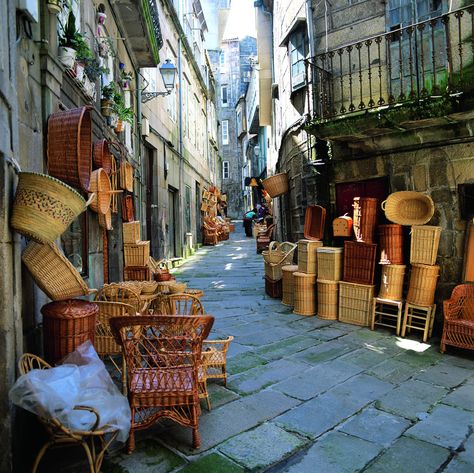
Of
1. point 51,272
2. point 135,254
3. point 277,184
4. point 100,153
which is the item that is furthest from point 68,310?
point 277,184

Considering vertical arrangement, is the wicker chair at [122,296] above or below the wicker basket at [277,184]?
below

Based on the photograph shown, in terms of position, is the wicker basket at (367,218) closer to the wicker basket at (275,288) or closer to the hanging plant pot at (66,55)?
the wicker basket at (275,288)

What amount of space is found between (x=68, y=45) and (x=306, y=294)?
4.95 meters

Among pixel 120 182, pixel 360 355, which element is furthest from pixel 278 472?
pixel 120 182

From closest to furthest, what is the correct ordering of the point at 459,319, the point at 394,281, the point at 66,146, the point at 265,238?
the point at 66,146
the point at 459,319
the point at 394,281
the point at 265,238

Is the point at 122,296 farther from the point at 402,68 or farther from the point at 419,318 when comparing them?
the point at 402,68

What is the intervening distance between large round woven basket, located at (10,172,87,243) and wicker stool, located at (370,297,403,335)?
15.5 ft

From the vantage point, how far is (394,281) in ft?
19.2

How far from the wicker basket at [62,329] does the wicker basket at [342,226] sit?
186 inches

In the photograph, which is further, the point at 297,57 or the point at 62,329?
the point at 297,57

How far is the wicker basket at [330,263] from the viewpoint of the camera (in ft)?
21.4

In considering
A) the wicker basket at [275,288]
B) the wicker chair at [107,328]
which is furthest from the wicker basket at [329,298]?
the wicker chair at [107,328]

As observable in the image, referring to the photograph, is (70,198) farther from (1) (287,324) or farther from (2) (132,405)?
(1) (287,324)

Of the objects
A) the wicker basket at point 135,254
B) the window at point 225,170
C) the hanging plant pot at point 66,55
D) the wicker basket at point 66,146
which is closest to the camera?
the wicker basket at point 66,146
